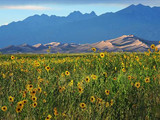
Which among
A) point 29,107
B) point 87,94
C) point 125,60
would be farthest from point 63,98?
point 125,60

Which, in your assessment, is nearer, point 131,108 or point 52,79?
point 131,108

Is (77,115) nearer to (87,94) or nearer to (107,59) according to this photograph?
(87,94)

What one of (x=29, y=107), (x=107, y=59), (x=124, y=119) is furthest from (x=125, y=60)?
(x=29, y=107)

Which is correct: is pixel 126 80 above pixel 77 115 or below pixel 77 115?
above

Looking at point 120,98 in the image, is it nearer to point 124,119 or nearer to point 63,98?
point 124,119

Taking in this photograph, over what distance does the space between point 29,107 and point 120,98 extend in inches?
84.6

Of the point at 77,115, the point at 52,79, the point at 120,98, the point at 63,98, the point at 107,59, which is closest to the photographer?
the point at 77,115

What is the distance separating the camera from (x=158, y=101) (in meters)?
6.19

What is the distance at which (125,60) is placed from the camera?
13.0 m

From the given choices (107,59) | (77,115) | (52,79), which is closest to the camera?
(77,115)

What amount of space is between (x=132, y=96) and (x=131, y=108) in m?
0.49

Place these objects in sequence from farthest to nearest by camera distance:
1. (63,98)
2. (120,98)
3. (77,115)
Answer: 1. (63,98)
2. (120,98)
3. (77,115)

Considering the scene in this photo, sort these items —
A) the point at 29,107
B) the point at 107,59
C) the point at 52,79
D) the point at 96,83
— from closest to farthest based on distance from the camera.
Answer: the point at 29,107 < the point at 96,83 < the point at 52,79 < the point at 107,59

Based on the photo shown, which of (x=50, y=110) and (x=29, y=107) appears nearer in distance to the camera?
(x=29, y=107)
